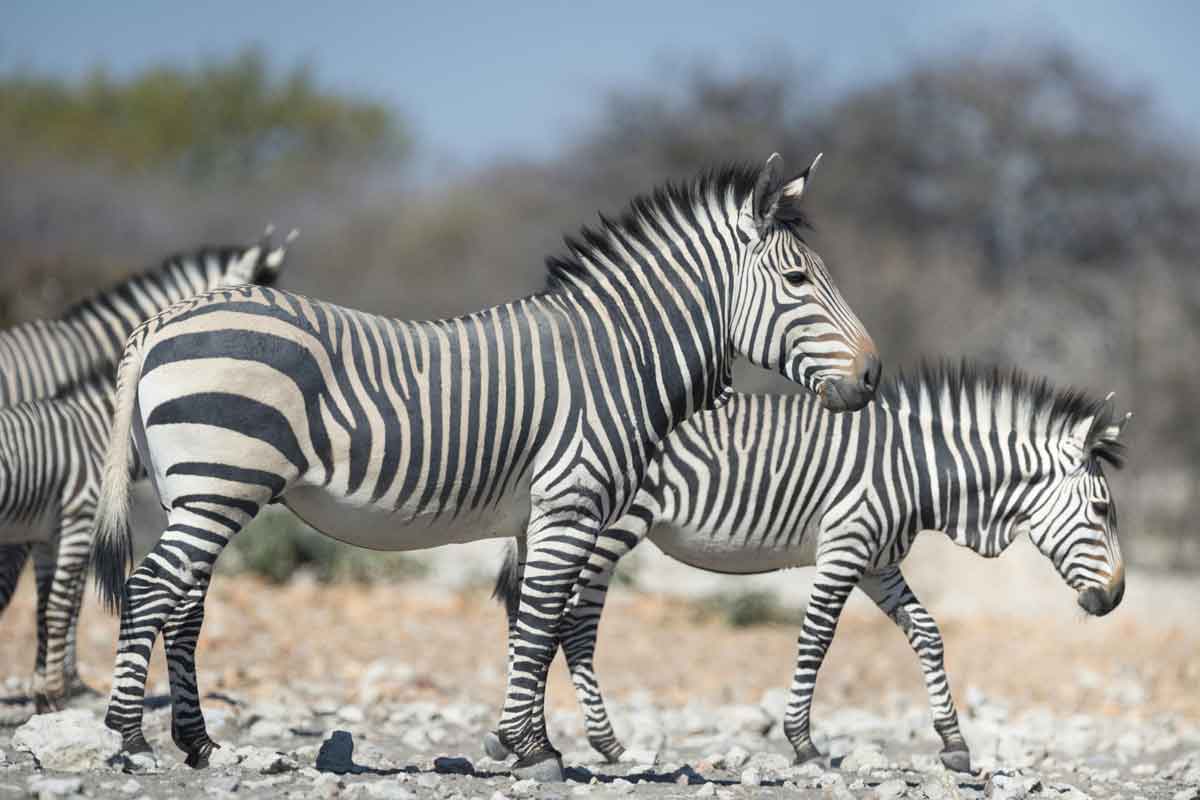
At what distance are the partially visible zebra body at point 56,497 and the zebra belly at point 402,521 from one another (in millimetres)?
2618

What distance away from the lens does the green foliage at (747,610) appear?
1456 cm

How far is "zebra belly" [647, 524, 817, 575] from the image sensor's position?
7.25m

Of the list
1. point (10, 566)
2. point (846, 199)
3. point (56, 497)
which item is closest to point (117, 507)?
point (56, 497)

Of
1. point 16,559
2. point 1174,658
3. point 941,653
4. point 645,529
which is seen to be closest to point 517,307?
point 645,529

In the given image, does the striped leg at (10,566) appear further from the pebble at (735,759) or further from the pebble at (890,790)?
the pebble at (890,790)

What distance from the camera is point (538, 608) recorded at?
545 centimetres

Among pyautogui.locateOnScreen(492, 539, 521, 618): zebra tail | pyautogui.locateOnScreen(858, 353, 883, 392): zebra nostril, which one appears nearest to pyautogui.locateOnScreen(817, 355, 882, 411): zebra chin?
pyautogui.locateOnScreen(858, 353, 883, 392): zebra nostril

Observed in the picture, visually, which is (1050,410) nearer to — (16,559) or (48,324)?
(16,559)

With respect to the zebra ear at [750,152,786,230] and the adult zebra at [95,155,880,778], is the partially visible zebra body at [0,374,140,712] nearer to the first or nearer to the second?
the adult zebra at [95,155,880,778]

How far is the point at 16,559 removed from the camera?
8.18 meters

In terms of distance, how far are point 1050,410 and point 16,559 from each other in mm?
5901

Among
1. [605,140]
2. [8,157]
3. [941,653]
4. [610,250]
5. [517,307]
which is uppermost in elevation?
[605,140]

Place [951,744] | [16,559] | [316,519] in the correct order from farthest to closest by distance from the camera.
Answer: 1. [16,559]
2. [951,744]
3. [316,519]

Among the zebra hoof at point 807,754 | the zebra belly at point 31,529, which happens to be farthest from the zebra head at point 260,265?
the zebra hoof at point 807,754
